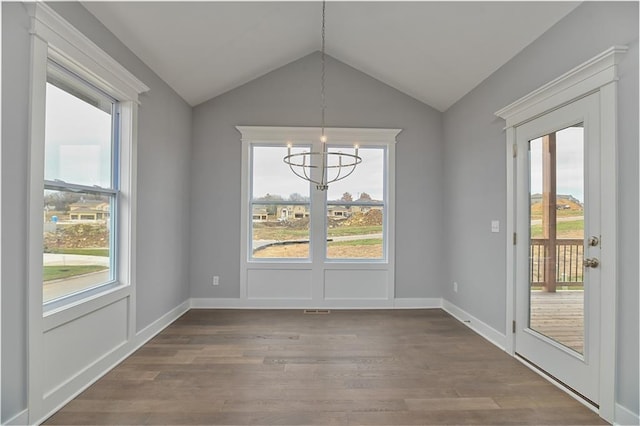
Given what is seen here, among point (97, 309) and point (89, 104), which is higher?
point (89, 104)

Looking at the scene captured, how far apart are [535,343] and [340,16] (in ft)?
12.0

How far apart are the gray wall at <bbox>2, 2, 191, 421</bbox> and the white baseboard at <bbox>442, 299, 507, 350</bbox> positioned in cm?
350

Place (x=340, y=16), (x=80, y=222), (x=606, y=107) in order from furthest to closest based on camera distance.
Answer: (x=340, y=16), (x=80, y=222), (x=606, y=107)

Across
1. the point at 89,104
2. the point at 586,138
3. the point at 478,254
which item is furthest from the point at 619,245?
the point at 89,104

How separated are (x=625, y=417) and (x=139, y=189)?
401cm

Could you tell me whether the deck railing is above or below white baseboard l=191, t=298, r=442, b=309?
above

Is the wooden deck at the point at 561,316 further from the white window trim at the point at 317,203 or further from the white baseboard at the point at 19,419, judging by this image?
the white baseboard at the point at 19,419

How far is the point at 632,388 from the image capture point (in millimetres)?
1938

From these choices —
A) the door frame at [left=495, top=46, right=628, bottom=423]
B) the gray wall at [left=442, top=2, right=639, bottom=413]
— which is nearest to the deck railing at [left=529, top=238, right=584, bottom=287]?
the door frame at [left=495, top=46, right=628, bottom=423]

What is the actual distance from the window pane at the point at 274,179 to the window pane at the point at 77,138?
80.0 inches

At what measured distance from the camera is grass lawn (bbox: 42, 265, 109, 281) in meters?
2.21

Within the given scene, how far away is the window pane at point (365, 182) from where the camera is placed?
473 cm

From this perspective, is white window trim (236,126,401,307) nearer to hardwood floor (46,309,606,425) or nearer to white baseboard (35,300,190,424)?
hardwood floor (46,309,606,425)

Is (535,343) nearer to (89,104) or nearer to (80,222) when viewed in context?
(80,222)
